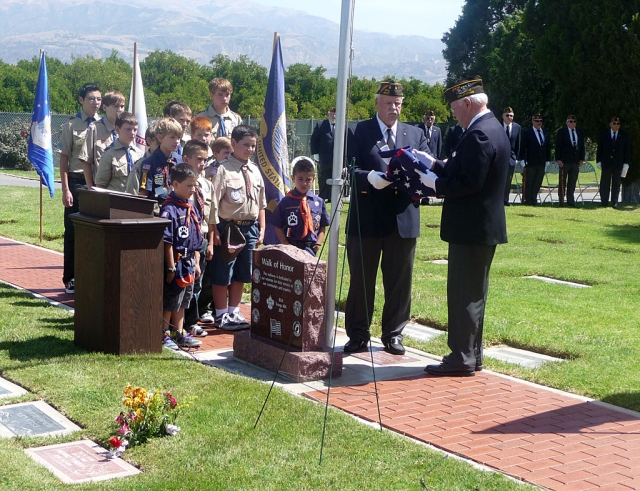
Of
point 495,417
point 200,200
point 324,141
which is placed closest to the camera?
point 495,417

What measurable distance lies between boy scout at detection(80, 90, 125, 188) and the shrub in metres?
25.8

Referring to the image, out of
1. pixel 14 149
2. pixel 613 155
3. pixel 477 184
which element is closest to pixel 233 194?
pixel 477 184

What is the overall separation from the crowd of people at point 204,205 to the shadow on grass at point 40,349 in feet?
2.77

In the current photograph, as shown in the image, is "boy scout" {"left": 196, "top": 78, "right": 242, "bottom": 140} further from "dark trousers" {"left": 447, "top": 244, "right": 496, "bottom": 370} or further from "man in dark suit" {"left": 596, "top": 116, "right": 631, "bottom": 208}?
"man in dark suit" {"left": 596, "top": 116, "right": 631, "bottom": 208}

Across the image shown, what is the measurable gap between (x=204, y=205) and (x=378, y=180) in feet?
5.78

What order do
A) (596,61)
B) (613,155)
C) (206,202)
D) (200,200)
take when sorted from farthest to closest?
(596,61), (613,155), (206,202), (200,200)

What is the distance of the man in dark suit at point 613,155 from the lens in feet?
73.5

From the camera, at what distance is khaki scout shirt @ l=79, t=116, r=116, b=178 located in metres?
9.42

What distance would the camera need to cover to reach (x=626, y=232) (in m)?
17.2

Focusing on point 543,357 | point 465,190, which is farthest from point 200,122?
point 543,357

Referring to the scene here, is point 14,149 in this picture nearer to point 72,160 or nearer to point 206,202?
point 72,160

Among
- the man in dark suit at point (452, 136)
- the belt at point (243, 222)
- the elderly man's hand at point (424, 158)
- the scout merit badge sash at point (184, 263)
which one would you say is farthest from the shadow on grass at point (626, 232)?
the scout merit badge sash at point (184, 263)

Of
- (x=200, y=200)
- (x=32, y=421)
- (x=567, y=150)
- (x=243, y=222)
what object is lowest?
(x=32, y=421)

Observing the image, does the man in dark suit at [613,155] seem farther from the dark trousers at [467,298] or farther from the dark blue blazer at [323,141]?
the dark trousers at [467,298]
